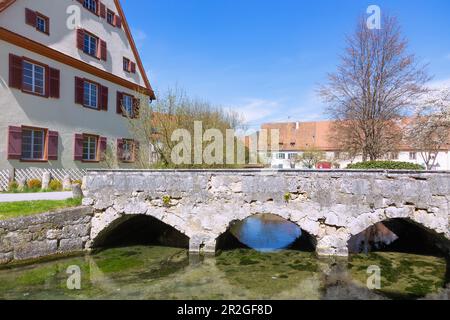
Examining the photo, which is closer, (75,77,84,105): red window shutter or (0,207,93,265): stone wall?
(0,207,93,265): stone wall

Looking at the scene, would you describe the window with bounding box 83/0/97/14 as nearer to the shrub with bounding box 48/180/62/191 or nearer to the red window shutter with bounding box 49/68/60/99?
the red window shutter with bounding box 49/68/60/99

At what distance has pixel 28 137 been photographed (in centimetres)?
1263

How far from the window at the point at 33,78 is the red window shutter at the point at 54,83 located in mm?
324

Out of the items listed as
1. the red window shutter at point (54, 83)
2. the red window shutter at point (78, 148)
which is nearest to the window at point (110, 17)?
the red window shutter at point (54, 83)

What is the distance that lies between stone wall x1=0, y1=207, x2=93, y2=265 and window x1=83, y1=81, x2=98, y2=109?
877 centimetres

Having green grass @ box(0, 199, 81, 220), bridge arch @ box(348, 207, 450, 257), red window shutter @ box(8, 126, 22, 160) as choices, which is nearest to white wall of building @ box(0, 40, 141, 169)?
red window shutter @ box(8, 126, 22, 160)

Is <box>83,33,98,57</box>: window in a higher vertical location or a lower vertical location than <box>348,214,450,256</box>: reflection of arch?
higher

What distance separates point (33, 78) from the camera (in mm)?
12703

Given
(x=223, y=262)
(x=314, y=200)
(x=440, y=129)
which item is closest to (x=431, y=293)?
(x=314, y=200)

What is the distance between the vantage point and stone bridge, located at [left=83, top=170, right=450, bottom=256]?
7.39 meters

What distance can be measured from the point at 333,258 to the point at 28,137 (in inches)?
490

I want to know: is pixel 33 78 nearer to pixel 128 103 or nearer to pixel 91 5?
pixel 91 5

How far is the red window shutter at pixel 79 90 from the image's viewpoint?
14.6 m

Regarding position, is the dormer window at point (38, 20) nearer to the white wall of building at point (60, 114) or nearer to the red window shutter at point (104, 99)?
the white wall of building at point (60, 114)
